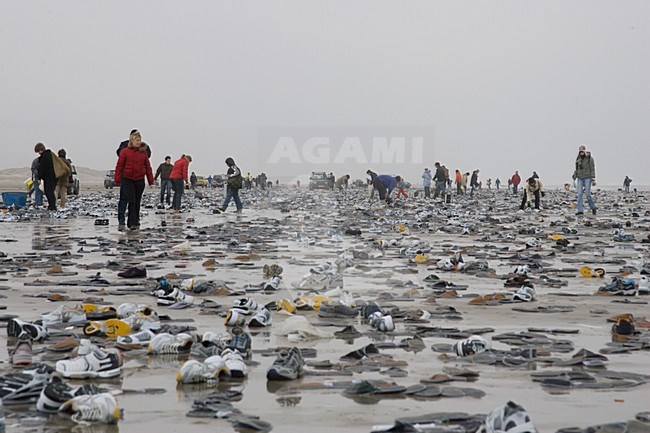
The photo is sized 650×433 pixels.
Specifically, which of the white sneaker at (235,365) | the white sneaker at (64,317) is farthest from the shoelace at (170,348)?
the white sneaker at (64,317)

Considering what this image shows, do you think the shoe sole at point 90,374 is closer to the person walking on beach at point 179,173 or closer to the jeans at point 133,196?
the jeans at point 133,196

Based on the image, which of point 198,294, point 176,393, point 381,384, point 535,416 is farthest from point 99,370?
point 198,294

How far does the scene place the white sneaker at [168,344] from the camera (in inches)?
185

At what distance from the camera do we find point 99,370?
13.3 ft

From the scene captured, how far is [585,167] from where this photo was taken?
22.4 meters

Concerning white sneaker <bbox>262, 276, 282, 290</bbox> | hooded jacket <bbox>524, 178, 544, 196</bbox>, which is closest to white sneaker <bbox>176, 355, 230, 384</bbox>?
white sneaker <bbox>262, 276, 282, 290</bbox>

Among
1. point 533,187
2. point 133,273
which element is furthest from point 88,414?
point 533,187

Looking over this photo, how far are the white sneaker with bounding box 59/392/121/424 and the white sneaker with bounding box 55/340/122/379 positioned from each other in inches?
29.7

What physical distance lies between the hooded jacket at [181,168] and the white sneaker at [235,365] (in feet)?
65.5

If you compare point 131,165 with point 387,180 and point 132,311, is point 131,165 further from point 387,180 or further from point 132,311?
point 387,180

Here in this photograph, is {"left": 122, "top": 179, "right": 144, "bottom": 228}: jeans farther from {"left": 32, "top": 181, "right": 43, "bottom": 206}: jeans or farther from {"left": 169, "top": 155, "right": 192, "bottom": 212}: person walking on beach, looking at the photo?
{"left": 32, "top": 181, "right": 43, "bottom": 206}: jeans

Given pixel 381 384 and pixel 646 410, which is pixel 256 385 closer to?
pixel 381 384

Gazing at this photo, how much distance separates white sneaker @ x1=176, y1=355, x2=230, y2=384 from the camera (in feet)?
12.9

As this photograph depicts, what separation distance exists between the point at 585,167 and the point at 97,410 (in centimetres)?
2103
